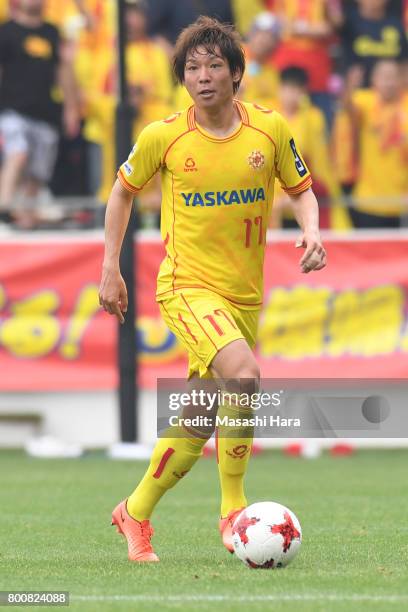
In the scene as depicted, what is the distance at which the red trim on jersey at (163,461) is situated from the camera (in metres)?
6.85

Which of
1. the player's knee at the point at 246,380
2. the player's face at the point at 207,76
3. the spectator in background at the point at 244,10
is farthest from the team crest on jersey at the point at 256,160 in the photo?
the spectator in background at the point at 244,10

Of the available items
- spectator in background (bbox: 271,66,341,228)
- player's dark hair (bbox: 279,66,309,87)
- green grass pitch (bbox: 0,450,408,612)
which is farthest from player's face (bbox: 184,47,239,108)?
player's dark hair (bbox: 279,66,309,87)

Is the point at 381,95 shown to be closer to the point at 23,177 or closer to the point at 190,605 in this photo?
the point at 23,177

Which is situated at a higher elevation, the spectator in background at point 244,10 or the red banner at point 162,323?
the spectator in background at point 244,10

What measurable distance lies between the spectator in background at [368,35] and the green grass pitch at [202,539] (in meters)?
5.34

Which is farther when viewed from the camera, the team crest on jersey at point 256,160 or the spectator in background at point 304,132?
the spectator in background at point 304,132

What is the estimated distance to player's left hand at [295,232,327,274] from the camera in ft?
21.3

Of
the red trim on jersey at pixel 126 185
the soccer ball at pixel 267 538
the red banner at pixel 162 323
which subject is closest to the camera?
the soccer ball at pixel 267 538

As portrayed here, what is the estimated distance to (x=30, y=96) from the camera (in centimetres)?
1455

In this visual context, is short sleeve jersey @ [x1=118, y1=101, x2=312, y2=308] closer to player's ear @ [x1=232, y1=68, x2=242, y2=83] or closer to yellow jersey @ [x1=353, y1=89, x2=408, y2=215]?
player's ear @ [x1=232, y1=68, x2=242, y2=83]

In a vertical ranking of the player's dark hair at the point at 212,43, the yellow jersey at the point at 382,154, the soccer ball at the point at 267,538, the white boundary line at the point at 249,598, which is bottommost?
the soccer ball at the point at 267,538

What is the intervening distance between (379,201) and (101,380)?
10.9 feet

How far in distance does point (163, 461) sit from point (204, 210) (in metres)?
1.26

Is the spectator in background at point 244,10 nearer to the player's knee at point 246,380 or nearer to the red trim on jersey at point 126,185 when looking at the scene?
the red trim on jersey at point 126,185
